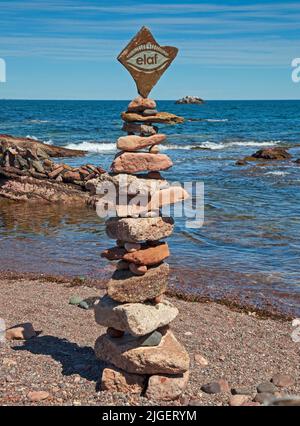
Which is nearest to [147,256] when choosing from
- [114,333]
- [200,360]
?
[114,333]

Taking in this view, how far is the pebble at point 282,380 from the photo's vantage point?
9672 mm

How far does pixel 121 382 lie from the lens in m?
9.02

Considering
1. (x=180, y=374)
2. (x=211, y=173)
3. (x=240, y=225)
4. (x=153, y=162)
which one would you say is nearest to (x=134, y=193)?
(x=153, y=162)

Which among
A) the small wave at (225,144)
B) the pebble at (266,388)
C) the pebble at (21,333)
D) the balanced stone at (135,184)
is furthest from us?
the small wave at (225,144)

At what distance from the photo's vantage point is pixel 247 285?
15422 mm

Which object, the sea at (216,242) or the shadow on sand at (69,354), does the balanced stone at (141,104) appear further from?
the sea at (216,242)

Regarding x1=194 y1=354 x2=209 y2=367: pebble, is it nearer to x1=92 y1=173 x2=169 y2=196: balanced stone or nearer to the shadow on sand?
the shadow on sand

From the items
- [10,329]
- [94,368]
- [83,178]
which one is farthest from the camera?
[83,178]

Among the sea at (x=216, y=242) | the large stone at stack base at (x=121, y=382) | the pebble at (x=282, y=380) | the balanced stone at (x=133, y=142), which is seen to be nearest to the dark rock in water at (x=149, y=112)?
the balanced stone at (x=133, y=142)

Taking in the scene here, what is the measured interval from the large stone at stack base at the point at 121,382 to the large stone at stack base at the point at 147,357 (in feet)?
0.39

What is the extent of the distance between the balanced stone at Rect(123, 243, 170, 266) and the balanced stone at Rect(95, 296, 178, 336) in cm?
67

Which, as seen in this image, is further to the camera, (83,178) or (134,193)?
(83,178)
